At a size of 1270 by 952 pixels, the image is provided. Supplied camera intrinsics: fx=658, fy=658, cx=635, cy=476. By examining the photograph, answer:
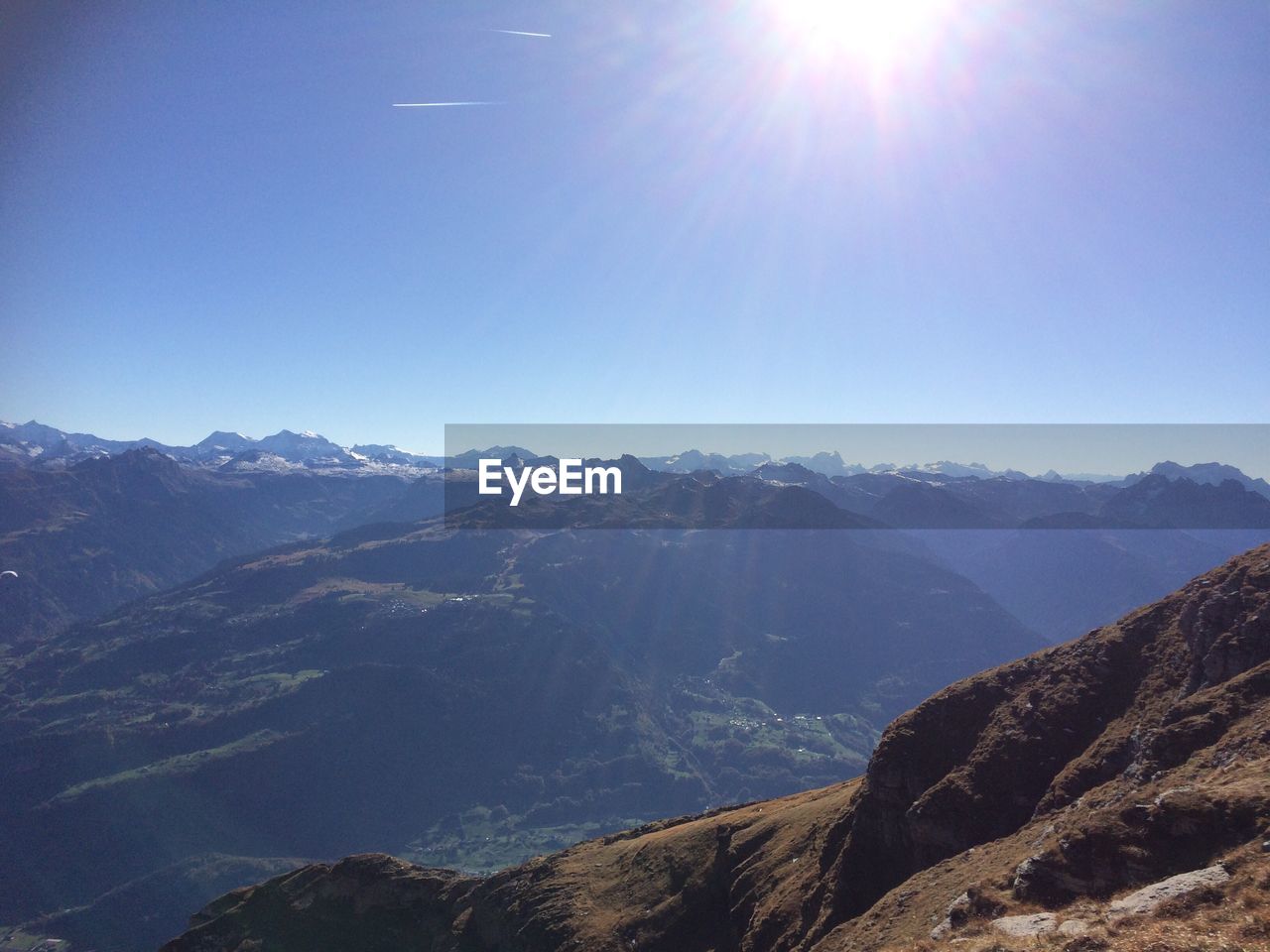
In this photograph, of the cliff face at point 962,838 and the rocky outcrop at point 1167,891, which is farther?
the cliff face at point 962,838

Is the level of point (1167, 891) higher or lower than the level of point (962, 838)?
higher

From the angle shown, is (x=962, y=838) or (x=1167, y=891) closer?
(x=1167, y=891)

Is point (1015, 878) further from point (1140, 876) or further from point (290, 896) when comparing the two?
point (290, 896)

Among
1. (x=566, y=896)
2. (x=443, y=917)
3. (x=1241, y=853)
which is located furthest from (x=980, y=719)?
(x=443, y=917)

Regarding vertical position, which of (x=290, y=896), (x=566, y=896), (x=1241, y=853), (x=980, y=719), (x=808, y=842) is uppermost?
(x=1241, y=853)

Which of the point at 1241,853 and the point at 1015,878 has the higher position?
the point at 1241,853

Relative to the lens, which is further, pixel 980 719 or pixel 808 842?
pixel 808 842

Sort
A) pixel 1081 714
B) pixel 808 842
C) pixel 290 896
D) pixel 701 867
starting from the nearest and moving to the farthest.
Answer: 1. pixel 1081 714
2. pixel 808 842
3. pixel 701 867
4. pixel 290 896

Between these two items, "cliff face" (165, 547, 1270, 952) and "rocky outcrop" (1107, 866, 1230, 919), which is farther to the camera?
"cliff face" (165, 547, 1270, 952)
